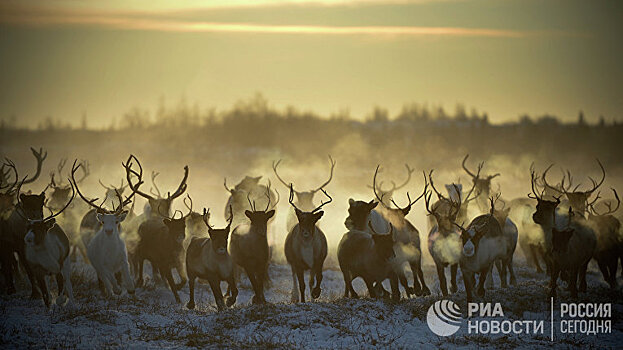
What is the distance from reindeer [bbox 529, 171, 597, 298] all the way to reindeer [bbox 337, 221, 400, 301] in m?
3.68

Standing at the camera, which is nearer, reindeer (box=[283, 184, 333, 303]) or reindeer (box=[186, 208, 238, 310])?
reindeer (box=[186, 208, 238, 310])

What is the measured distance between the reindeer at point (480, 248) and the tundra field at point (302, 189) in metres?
0.47

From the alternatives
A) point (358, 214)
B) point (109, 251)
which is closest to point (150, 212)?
point (109, 251)

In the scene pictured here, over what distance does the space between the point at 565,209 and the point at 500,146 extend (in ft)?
169

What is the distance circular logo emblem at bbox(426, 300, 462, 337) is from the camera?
537 inches

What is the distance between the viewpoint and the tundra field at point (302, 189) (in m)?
13.4

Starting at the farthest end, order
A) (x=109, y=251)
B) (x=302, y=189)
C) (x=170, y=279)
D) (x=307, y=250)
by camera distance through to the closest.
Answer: (x=302, y=189)
(x=170, y=279)
(x=109, y=251)
(x=307, y=250)

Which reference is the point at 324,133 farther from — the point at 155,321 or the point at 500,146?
the point at 155,321

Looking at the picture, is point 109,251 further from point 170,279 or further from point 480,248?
point 480,248

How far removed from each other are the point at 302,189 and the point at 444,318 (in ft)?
115

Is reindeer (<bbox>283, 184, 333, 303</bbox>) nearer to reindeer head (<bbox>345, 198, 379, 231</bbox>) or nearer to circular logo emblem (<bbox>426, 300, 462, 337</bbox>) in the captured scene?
reindeer head (<bbox>345, 198, 379, 231</bbox>)

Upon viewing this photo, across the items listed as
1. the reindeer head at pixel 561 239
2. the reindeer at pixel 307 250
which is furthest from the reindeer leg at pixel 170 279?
the reindeer head at pixel 561 239

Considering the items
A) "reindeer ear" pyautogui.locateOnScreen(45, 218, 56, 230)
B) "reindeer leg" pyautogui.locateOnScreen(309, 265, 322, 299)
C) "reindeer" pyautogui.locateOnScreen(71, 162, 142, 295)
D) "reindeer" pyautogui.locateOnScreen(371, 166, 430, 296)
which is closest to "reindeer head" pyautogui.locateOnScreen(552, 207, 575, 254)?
"reindeer" pyautogui.locateOnScreen(371, 166, 430, 296)

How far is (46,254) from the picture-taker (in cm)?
1513
